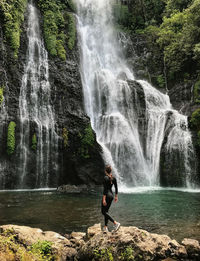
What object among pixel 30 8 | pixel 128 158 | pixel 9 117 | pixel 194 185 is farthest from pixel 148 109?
pixel 30 8

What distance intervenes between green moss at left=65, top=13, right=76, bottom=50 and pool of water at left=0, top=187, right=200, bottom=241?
63.1ft

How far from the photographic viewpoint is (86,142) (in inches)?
730

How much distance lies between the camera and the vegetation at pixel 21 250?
3848mm

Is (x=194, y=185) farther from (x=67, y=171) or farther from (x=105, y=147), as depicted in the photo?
(x=67, y=171)

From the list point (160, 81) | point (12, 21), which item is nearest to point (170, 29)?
point (160, 81)

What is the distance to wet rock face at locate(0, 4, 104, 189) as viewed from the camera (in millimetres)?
16688

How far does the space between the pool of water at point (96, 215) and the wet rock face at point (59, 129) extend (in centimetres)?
532

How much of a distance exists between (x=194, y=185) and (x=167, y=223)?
11.3 m

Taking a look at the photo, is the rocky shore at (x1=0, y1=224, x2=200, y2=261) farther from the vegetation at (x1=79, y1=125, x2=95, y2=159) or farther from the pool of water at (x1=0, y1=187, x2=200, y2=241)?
the vegetation at (x1=79, y1=125, x2=95, y2=159)

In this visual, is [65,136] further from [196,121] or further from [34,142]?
[196,121]

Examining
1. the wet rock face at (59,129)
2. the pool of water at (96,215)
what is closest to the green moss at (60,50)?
the wet rock face at (59,129)

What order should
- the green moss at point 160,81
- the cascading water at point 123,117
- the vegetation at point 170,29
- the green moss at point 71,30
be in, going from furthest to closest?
the green moss at point 160,81 < the green moss at point 71,30 < the vegetation at point 170,29 < the cascading water at point 123,117

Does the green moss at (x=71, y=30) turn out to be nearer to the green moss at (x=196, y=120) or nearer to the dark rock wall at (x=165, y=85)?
the dark rock wall at (x=165, y=85)

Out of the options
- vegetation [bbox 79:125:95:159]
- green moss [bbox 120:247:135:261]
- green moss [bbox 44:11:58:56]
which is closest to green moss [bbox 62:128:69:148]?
vegetation [bbox 79:125:95:159]
